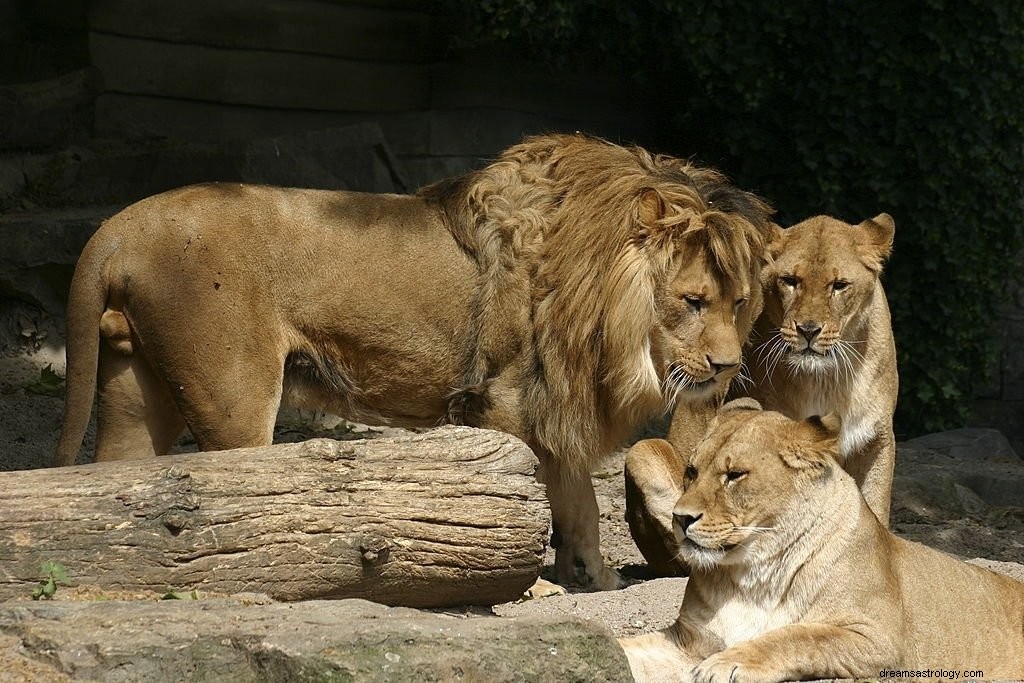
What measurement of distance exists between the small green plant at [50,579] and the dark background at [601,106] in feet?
15.6

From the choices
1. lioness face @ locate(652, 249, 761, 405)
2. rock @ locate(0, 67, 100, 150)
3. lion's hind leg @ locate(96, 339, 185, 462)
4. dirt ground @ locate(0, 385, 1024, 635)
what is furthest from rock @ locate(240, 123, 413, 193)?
lioness face @ locate(652, 249, 761, 405)

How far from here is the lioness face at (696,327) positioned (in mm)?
5301

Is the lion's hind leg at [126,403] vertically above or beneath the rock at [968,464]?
above

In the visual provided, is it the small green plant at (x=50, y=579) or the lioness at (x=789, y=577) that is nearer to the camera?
the small green plant at (x=50, y=579)

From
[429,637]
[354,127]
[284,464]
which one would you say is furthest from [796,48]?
[429,637]

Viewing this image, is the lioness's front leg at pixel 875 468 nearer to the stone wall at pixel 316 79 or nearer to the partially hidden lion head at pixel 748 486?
the partially hidden lion head at pixel 748 486

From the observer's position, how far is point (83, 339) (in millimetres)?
5188

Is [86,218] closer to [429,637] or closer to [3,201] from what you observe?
[3,201]

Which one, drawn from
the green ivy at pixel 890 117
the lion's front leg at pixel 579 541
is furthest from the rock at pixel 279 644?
the green ivy at pixel 890 117

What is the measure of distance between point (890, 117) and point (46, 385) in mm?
5778

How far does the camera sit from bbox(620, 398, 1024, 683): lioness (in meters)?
4.15

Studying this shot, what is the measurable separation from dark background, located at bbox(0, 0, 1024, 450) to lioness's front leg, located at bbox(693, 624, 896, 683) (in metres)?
5.16

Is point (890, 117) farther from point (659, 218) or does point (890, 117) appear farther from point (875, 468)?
point (659, 218)

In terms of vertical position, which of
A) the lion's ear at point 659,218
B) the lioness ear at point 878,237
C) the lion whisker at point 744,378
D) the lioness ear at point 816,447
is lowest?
the lion whisker at point 744,378
